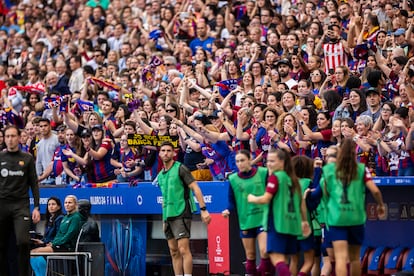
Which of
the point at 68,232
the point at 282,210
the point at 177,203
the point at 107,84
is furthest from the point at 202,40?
the point at 282,210

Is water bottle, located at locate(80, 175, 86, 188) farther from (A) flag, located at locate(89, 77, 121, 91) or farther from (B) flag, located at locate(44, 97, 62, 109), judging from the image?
(A) flag, located at locate(89, 77, 121, 91)

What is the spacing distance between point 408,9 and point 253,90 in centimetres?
381

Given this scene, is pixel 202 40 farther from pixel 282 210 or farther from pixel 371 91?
pixel 282 210

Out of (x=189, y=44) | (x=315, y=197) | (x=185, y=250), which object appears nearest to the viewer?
(x=315, y=197)

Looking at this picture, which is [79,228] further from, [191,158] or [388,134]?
[388,134]

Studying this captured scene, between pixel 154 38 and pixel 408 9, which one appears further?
pixel 154 38

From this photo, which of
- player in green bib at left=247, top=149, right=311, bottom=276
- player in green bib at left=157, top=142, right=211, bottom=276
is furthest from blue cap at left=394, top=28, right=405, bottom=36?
player in green bib at left=247, top=149, right=311, bottom=276

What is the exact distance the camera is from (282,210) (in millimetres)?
14336

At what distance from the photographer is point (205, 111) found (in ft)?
63.6

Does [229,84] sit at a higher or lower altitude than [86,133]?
higher

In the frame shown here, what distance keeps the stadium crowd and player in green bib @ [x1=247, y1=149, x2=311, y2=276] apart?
243cm

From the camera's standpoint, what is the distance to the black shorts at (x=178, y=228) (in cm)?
1659

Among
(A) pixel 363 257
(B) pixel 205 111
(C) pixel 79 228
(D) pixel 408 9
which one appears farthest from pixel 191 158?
(D) pixel 408 9

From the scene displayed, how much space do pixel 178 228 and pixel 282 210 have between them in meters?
2.70
